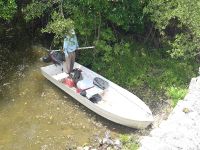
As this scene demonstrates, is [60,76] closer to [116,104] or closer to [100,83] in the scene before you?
[100,83]

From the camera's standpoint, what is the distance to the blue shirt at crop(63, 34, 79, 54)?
15.4 metres

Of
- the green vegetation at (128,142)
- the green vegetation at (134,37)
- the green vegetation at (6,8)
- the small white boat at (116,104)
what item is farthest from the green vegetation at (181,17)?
the green vegetation at (6,8)

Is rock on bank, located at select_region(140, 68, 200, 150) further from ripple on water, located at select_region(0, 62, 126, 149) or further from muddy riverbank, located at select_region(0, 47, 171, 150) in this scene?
ripple on water, located at select_region(0, 62, 126, 149)

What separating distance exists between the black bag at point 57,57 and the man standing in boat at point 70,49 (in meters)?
0.48

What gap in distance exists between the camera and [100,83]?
15.4 m

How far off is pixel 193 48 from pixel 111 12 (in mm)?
3543

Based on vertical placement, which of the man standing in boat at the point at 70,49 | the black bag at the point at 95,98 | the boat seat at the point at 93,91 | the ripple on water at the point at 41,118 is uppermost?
the man standing in boat at the point at 70,49

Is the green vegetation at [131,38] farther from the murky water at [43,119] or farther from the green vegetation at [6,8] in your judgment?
the murky water at [43,119]

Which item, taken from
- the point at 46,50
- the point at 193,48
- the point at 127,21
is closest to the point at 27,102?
the point at 46,50

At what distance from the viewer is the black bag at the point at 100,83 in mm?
→ 15378

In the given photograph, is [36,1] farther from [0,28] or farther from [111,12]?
[0,28]

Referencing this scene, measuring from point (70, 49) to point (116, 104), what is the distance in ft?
9.69

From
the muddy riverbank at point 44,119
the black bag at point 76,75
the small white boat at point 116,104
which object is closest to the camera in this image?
the small white boat at point 116,104

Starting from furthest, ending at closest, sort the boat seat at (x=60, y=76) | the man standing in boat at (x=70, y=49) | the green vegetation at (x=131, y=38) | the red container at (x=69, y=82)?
the boat seat at (x=60, y=76)
the red container at (x=69, y=82)
the man standing in boat at (x=70, y=49)
the green vegetation at (x=131, y=38)
